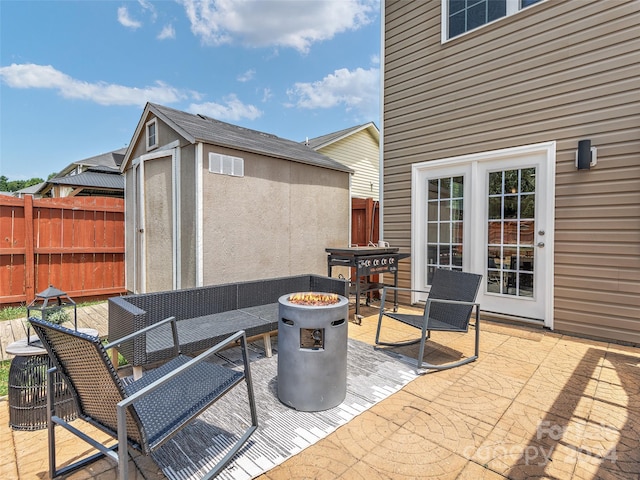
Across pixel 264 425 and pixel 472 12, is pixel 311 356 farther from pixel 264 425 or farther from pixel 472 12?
pixel 472 12

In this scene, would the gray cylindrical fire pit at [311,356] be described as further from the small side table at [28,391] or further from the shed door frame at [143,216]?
the shed door frame at [143,216]

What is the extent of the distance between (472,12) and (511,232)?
319 centimetres

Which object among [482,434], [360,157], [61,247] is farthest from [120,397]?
[360,157]

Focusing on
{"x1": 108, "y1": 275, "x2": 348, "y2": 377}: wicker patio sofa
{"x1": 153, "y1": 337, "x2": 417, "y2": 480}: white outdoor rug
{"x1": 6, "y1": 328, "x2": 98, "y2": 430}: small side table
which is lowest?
{"x1": 153, "y1": 337, "x2": 417, "y2": 480}: white outdoor rug

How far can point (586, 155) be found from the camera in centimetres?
350

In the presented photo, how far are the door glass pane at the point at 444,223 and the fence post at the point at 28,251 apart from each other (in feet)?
21.4

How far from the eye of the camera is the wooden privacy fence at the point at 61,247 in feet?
16.5

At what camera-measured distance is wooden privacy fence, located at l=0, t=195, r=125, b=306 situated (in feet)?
16.5

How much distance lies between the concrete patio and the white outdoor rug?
79 mm

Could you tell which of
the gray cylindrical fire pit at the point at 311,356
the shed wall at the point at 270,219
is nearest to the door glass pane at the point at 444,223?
the shed wall at the point at 270,219

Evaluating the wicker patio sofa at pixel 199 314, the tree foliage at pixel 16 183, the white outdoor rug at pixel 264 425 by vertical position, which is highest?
the tree foliage at pixel 16 183

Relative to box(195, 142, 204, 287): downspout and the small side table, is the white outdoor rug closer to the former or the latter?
the small side table

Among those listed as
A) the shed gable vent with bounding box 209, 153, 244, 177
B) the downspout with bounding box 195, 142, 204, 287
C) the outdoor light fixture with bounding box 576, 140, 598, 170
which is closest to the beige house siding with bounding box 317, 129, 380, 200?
the shed gable vent with bounding box 209, 153, 244, 177

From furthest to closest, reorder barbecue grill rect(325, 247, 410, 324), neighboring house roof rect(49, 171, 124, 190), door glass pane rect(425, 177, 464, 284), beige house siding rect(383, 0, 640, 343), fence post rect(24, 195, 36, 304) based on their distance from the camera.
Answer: neighboring house roof rect(49, 171, 124, 190) < fence post rect(24, 195, 36, 304) < door glass pane rect(425, 177, 464, 284) < barbecue grill rect(325, 247, 410, 324) < beige house siding rect(383, 0, 640, 343)
